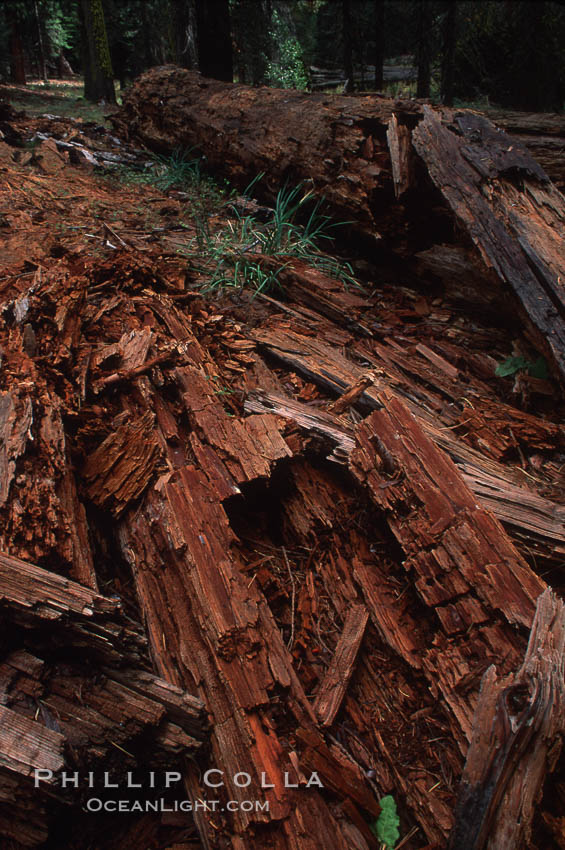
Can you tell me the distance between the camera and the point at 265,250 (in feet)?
12.7

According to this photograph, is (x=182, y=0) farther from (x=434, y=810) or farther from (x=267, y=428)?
(x=434, y=810)

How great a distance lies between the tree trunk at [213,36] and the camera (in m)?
7.60

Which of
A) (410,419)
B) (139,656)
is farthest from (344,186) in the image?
(139,656)

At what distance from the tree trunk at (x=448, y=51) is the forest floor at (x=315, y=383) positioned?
9.40 meters

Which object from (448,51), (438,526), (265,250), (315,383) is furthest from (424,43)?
(438,526)

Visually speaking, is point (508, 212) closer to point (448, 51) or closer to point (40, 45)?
point (448, 51)

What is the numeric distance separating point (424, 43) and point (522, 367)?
A: 1147 centimetres

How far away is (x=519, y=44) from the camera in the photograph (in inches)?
419

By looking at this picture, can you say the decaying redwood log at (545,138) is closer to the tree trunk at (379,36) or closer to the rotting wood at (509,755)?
the rotting wood at (509,755)

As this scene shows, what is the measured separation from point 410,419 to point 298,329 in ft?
4.03

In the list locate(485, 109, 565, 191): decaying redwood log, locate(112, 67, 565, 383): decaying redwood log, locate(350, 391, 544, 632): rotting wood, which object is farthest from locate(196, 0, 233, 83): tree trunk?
locate(350, 391, 544, 632): rotting wood

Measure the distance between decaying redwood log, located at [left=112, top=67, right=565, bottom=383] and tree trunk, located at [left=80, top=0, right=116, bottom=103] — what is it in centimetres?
645

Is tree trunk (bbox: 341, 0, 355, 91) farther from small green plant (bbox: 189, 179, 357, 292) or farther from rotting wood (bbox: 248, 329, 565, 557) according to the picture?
rotting wood (bbox: 248, 329, 565, 557)

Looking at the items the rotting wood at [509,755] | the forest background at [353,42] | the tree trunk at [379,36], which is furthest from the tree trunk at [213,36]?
the rotting wood at [509,755]
